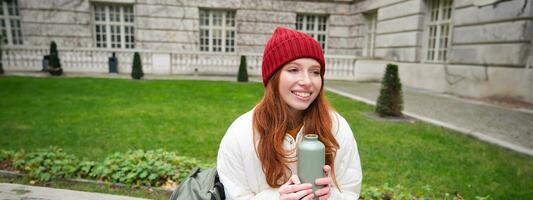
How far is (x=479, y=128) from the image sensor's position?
24.1 feet

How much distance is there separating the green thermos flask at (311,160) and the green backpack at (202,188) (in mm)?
600

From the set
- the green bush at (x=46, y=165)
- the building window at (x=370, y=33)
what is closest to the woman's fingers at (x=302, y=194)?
the green bush at (x=46, y=165)

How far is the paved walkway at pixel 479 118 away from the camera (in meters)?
6.49

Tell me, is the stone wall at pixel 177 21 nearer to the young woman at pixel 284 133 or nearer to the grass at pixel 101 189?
the grass at pixel 101 189

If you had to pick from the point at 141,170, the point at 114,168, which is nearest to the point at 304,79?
the point at 141,170

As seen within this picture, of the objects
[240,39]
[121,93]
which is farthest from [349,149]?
[240,39]

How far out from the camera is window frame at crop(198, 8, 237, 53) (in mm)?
20438

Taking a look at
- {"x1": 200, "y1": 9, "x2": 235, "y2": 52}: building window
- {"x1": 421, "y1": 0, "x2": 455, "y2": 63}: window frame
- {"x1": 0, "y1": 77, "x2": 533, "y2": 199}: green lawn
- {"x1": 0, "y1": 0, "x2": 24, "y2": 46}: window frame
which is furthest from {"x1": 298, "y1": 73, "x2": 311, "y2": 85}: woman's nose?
{"x1": 0, "y1": 0, "x2": 24, "y2": 46}: window frame

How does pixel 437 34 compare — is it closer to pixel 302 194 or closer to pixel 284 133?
pixel 284 133

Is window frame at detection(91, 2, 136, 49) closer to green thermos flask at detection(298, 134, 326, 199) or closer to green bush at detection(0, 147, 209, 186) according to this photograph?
green bush at detection(0, 147, 209, 186)

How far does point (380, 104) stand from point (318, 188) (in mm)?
7270

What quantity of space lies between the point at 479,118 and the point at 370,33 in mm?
12576

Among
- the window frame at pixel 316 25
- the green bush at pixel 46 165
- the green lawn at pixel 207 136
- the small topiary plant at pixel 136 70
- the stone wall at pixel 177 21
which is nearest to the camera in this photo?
the green bush at pixel 46 165

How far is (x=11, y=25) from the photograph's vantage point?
19.0m
